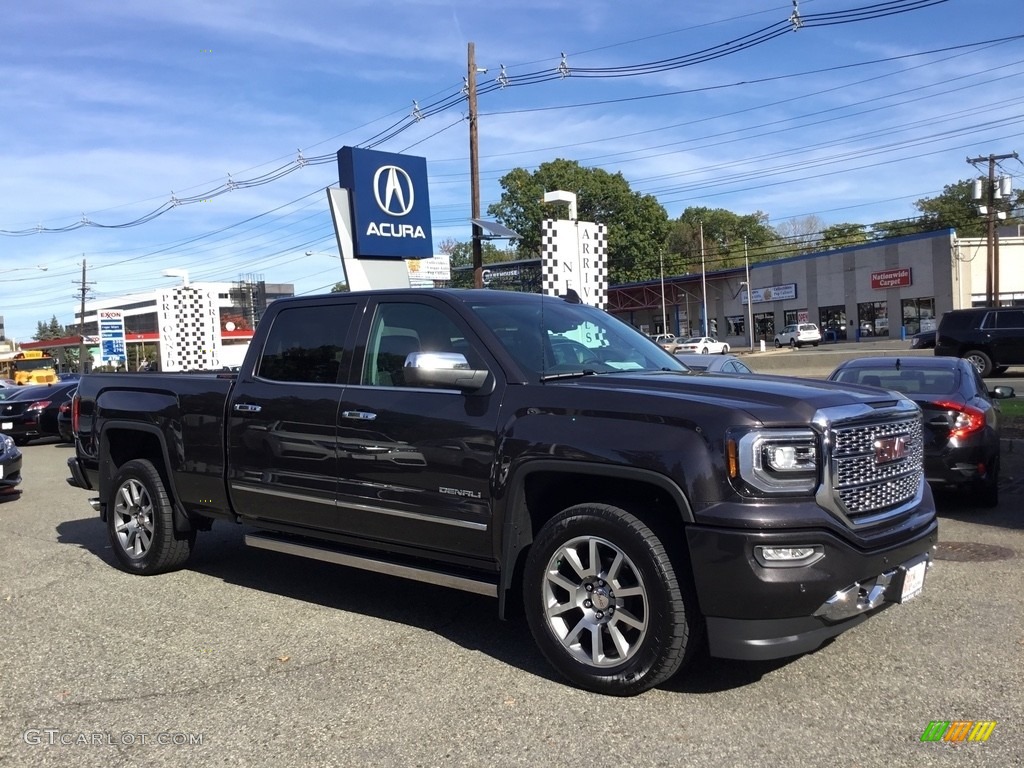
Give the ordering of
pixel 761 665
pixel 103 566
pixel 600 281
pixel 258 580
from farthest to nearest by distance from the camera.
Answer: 1. pixel 600 281
2. pixel 103 566
3. pixel 258 580
4. pixel 761 665

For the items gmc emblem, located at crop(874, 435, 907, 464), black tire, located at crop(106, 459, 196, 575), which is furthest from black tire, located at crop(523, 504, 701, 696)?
black tire, located at crop(106, 459, 196, 575)

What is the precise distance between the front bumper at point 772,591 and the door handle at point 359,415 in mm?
2047

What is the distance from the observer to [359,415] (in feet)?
16.9

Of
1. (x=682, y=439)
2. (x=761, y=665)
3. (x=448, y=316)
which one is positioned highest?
(x=448, y=316)

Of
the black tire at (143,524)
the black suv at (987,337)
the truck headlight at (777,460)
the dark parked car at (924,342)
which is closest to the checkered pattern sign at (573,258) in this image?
the black tire at (143,524)

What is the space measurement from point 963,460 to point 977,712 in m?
4.42

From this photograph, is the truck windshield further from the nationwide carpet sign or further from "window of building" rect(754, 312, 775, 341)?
"window of building" rect(754, 312, 775, 341)

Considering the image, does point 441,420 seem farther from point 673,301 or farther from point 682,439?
point 673,301

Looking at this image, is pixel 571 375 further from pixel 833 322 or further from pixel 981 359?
pixel 833 322

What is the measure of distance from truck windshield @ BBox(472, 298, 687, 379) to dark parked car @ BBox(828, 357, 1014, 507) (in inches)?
137

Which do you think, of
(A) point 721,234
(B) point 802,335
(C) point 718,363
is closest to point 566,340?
(C) point 718,363

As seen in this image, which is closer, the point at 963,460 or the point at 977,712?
the point at 977,712

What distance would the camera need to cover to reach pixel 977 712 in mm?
3893

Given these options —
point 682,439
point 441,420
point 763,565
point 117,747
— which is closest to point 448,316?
point 441,420
